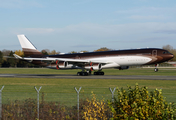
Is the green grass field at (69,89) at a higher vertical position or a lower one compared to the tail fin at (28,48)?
lower

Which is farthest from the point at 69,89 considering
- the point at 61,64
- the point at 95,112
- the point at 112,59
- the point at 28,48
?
the point at 28,48

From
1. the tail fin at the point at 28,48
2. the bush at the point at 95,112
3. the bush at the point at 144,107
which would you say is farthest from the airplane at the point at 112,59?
the bush at the point at 144,107

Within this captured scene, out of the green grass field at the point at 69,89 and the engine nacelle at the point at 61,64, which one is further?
the engine nacelle at the point at 61,64

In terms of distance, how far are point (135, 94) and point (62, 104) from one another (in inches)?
234

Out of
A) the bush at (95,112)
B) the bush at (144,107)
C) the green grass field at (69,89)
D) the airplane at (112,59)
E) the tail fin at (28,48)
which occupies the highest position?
the tail fin at (28,48)

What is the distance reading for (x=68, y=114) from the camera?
12.2m

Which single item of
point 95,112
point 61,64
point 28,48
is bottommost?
point 95,112

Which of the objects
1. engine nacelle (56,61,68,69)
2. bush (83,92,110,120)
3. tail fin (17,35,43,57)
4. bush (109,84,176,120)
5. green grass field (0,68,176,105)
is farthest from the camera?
tail fin (17,35,43,57)

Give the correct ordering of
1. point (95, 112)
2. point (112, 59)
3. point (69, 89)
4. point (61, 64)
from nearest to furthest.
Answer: point (95, 112)
point (69, 89)
point (112, 59)
point (61, 64)

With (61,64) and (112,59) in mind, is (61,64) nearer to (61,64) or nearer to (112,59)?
(61,64)

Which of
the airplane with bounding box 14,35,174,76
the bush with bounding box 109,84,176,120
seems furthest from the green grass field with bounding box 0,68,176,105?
the airplane with bounding box 14,35,174,76

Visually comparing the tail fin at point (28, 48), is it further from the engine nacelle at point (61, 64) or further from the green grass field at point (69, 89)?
the green grass field at point (69, 89)

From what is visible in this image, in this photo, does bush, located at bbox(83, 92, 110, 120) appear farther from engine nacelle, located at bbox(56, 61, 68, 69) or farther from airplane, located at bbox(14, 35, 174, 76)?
engine nacelle, located at bbox(56, 61, 68, 69)

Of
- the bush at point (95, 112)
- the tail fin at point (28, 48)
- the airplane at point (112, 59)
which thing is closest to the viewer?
the bush at point (95, 112)
